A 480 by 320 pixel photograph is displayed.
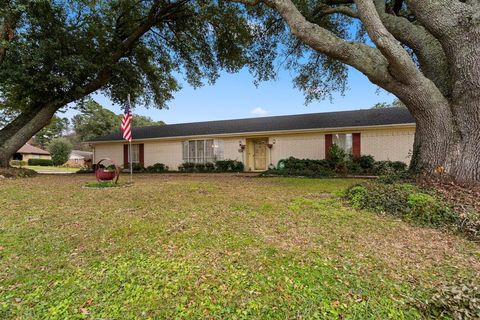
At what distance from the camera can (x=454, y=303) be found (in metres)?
1.97

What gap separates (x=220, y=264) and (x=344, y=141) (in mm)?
11799

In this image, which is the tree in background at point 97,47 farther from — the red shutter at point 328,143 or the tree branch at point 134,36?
the red shutter at point 328,143

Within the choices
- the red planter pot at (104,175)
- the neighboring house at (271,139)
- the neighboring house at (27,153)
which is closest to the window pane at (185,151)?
the neighboring house at (271,139)

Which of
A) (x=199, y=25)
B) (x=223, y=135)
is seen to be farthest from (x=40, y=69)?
(x=223, y=135)

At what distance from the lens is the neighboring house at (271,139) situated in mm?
12023

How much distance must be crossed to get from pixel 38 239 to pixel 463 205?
6220 millimetres

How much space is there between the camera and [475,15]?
5.00 meters

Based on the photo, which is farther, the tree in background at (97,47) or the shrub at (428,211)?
the tree in background at (97,47)

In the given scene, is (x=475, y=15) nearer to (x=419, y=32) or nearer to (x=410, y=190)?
(x=419, y=32)

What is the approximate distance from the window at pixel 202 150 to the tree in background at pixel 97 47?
3.87m

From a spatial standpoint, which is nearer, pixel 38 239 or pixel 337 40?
pixel 38 239

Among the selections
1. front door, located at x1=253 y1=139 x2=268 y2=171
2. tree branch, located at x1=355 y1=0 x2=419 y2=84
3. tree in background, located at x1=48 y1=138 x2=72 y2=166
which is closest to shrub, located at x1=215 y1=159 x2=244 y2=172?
front door, located at x1=253 y1=139 x2=268 y2=171

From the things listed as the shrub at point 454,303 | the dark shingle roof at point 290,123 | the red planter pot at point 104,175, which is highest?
the dark shingle roof at point 290,123

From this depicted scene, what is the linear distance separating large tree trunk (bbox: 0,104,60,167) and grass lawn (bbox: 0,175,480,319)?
360 inches
